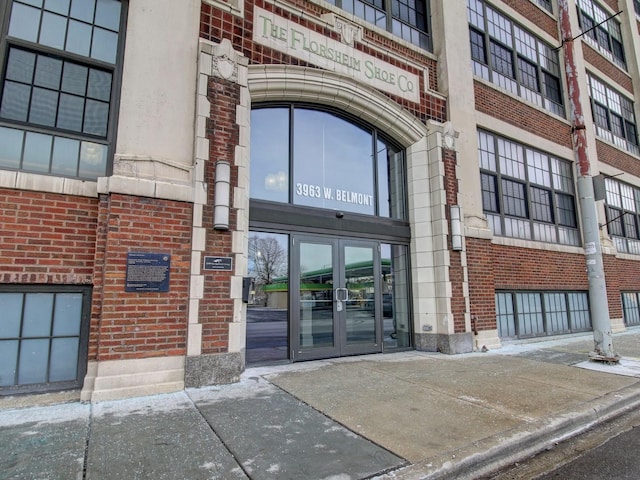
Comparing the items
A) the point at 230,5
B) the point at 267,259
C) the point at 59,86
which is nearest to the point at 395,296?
the point at 267,259

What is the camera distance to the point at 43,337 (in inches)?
183

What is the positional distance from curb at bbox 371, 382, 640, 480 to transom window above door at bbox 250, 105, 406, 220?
16.2 feet

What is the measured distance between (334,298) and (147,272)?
344 centimetres

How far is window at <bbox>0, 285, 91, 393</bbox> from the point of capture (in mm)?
4480

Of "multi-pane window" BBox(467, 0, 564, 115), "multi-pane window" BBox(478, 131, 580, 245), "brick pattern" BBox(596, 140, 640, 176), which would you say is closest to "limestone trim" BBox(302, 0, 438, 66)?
"multi-pane window" BBox(467, 0, 564, 115)

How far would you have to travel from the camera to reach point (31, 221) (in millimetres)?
4633

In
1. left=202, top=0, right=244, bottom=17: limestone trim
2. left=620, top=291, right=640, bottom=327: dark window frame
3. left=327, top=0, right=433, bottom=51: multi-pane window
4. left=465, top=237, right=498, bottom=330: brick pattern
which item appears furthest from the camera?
left=620, top=291, right=640, bottom=327: dark window frame

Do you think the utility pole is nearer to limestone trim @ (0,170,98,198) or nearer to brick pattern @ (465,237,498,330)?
brick pattern @ (465,237,498,330)

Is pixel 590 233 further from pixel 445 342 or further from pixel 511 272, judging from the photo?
pixel 445 342

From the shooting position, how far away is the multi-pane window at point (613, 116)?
1390 cm

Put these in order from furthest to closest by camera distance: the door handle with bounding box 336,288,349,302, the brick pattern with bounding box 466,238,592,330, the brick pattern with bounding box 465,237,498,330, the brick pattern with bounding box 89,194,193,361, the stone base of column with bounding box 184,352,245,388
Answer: the brick pattern with bounding box 466,238,592,330, the brick pattern with bounding box 465,237,498,330, the door handle with bounding box 336,288,349,302, the stone base of column with bounding box 184,352,245,388, the brick pattern with bounding box 89,194,193,361

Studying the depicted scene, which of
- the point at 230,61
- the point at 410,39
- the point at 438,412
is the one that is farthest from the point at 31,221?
the point at 410,39

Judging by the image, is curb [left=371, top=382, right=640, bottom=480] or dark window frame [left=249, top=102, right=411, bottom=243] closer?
curb [left=371, top=382, right=640, bottom=480]

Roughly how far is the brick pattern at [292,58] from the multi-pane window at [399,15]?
1.81ft
